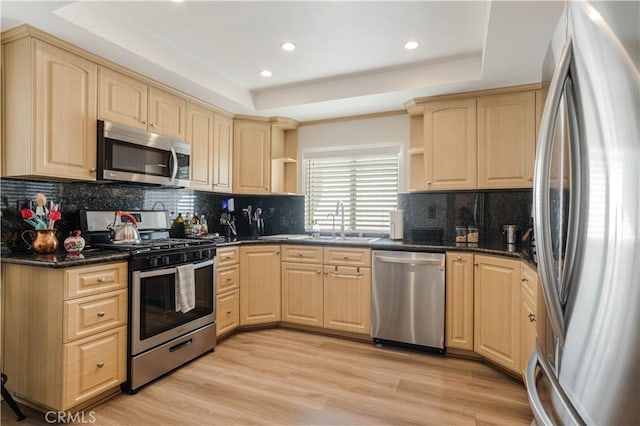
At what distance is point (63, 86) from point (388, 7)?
Answer: 7.05ft

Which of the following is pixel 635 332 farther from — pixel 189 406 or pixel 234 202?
pixel 234 202

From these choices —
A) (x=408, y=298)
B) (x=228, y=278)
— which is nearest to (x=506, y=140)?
(x=408, y=298)

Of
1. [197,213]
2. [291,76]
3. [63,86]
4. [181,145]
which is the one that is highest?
[291,76]

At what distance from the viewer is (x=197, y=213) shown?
3803mm

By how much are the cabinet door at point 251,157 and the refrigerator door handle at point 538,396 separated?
3.27 metres

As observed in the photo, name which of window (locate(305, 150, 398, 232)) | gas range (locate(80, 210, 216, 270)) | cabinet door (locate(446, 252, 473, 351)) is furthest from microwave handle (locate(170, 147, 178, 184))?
cabinet door (locate(446, 252, 473, 351))

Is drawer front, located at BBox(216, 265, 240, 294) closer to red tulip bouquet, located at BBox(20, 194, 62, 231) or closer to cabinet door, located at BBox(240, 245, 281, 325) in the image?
cabinet door, located at BBox(240, 245, 281, 325)

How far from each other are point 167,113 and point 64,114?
34.2 inches

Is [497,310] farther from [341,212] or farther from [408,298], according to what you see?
[341,212]

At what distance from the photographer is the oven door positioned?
91.7 inches

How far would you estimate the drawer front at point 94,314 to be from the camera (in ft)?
6.51

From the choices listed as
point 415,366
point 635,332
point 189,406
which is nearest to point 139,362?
point 189,406

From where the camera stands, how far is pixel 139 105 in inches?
109

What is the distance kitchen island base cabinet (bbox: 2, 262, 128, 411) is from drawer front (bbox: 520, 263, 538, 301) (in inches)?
102
